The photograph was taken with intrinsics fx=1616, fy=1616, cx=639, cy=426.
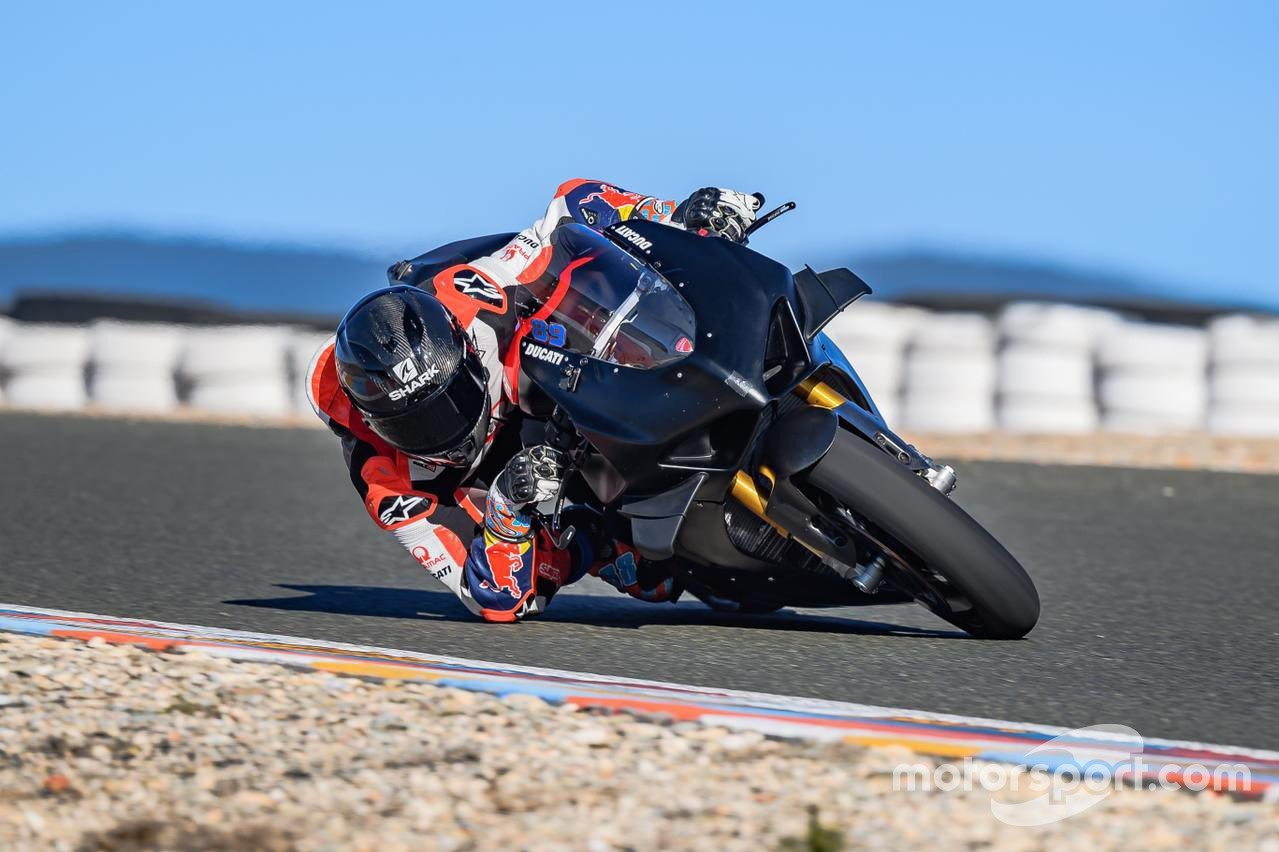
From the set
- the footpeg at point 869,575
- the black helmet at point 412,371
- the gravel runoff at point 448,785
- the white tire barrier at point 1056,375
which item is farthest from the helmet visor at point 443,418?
the white tire barrier at point 1056,375

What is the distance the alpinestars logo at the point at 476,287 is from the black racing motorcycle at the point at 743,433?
1.24 ft

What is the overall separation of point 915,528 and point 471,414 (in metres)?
1.43

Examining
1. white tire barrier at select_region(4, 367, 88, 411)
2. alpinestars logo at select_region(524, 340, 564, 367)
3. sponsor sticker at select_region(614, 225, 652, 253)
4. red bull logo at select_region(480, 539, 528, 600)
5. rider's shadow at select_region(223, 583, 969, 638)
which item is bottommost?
rider's shadow at select_region(223, 583, 969, 638)

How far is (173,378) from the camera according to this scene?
13828 mm

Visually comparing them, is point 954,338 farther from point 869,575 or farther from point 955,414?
point 869,575

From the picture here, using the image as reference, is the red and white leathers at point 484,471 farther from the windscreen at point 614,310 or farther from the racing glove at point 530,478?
the windscreen at point 614,310

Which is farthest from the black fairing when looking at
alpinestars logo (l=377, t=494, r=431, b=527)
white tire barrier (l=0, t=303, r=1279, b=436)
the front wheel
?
white tire barrier (l=0, t=303, r=1279, b=436)

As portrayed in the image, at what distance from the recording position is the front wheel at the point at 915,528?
393 centimetres

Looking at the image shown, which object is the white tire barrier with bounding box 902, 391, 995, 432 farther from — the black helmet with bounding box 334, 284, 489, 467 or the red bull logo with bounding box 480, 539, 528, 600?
the black helmet with bounding box 334, 284, 489, 467

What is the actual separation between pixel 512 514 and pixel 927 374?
306 inches

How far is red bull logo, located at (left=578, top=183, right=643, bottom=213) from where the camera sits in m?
5.16

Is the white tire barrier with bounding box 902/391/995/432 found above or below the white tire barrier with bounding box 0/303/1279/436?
below

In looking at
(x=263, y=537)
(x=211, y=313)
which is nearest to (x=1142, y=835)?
(x=263, y=537)

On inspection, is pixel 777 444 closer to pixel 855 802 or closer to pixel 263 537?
pixel 855 802
